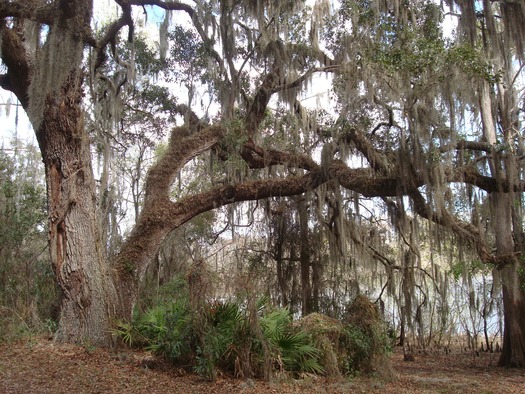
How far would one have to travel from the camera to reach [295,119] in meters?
12.1

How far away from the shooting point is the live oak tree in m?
7.98

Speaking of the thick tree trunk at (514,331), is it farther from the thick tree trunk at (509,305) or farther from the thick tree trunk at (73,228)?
the thick tree trunk at (73,228)

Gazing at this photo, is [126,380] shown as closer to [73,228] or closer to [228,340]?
[228,340]

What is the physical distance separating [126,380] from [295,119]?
24.0 ft

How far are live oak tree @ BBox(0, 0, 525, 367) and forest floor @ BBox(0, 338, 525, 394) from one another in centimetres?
58

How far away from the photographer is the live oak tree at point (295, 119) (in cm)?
798

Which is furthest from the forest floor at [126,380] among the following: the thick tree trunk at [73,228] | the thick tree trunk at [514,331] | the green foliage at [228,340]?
the thick tree trunk at [514,331]

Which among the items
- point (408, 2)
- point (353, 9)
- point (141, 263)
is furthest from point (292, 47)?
point (141, 263)

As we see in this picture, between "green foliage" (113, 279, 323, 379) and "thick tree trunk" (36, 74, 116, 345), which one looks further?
"thick tree trunk" (36, 74, 116, 345)

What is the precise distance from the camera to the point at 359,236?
44.5ft

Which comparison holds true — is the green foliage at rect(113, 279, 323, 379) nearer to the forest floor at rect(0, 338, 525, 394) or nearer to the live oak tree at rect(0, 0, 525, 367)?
the forest floor at rect(0, 338, 525, 394)

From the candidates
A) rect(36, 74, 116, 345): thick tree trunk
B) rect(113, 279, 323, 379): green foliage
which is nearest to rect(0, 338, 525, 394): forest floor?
rect(113, 279, 323, 379): green foliage

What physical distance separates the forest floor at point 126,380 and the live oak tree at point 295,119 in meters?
0.58

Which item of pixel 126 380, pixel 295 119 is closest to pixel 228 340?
pixel 126 380
